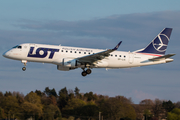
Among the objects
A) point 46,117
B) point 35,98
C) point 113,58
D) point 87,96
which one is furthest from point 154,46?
point 87,96

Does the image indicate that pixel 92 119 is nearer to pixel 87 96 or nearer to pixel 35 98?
pixel 35 98

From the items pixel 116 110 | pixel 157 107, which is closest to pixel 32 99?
pixel 116 110

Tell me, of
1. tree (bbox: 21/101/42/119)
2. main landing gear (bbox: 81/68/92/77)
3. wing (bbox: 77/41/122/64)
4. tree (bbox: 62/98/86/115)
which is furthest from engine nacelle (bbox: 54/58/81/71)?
tree (bbox: 62/98/86/115)

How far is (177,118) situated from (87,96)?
51668mm

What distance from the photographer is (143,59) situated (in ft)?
167

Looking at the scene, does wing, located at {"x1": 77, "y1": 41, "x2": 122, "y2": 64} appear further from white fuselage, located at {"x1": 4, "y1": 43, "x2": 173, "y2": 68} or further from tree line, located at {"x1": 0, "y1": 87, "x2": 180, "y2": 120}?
tree line, located at {"x1": 0, "y1": 87, "x2": 180, "y2": 120}

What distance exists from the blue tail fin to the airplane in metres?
1.22

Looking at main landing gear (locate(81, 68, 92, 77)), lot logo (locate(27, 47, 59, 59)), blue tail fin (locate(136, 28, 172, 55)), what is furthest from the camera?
blue tail fin (locate(136, 28, 172, 55))

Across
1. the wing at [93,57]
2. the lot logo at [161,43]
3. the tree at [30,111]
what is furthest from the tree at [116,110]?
the wing at [93,57]

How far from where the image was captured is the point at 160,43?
54.5 metres

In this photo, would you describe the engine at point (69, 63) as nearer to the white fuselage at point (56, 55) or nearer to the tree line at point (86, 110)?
the white fuselage at point (56, 55)

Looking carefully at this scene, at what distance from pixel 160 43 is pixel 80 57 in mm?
16580

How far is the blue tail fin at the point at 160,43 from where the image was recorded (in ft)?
175

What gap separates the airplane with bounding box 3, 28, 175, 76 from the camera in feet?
153
